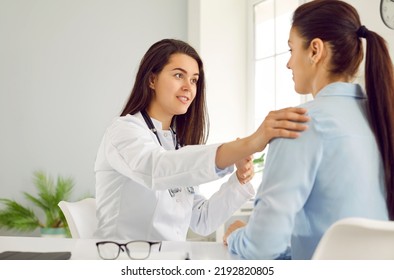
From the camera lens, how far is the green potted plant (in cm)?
358

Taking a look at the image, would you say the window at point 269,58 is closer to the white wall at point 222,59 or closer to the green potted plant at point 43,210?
the white wall at point 222,59

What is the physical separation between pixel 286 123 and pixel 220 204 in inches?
31.5

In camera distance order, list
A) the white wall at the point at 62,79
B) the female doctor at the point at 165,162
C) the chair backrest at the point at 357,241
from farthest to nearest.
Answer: the white wall at the point at 62,79 < the female doctor at the point at 165,162 < the chair backrest at the point at 357,241

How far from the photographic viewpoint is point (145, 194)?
1.56m

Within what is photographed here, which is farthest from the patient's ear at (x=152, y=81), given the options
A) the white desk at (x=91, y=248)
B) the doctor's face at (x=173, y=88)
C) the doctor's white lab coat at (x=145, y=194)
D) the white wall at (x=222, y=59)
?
the white wall at (x=222, y=59)

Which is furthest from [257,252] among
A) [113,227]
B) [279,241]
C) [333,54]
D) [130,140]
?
[113,227]

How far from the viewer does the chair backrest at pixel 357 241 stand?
2.34 ft

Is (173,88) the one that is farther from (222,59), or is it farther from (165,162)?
(222,59)

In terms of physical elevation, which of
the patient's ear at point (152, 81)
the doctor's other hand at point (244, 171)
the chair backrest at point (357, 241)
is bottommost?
the chair backrest at point (357, 241)

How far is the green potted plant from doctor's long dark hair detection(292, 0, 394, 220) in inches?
114

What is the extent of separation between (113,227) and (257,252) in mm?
710

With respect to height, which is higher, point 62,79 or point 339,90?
point 62,79

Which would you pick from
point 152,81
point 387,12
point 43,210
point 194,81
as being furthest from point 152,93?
point 43,210
